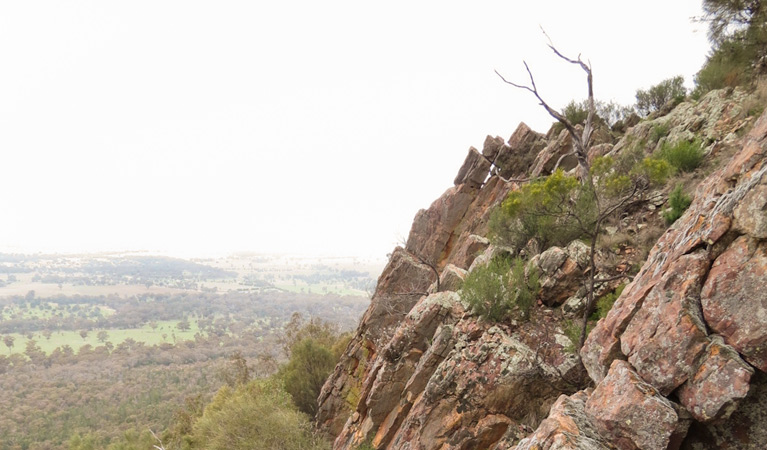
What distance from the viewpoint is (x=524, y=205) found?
12.5 meters

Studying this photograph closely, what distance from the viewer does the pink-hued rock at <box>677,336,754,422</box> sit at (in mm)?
4191

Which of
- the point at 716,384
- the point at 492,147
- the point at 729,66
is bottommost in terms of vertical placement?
the point at 716,384

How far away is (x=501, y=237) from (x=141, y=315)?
192 metres

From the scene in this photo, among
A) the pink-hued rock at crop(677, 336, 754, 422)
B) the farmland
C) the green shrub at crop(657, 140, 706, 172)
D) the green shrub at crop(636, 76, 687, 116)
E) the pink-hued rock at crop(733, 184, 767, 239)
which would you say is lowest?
the farmland

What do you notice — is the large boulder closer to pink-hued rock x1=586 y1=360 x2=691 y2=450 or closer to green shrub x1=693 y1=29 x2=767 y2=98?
green shrub x1=693 y1=29 x2=767 y2=98

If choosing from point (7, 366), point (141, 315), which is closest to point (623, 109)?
point (7, 366)

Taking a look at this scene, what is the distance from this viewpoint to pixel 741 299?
4.45 meters

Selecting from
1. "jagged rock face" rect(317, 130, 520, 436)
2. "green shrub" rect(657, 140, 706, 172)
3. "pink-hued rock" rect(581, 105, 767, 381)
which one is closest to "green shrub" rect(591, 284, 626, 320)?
"pink-hued rock" rect(581, 105, 767, 381)

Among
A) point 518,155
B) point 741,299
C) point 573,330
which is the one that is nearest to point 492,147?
point 518,155

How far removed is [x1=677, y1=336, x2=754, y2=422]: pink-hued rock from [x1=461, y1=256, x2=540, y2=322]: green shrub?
459cm

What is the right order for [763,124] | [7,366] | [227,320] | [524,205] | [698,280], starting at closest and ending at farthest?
[698,280] → [763,124] → [524,205] → [7,366] → [227,320]

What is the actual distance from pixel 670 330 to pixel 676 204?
5911 millimetres

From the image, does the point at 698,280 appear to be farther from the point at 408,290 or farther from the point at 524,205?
the point at 408,290

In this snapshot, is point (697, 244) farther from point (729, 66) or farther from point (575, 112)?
point (575, 112)
